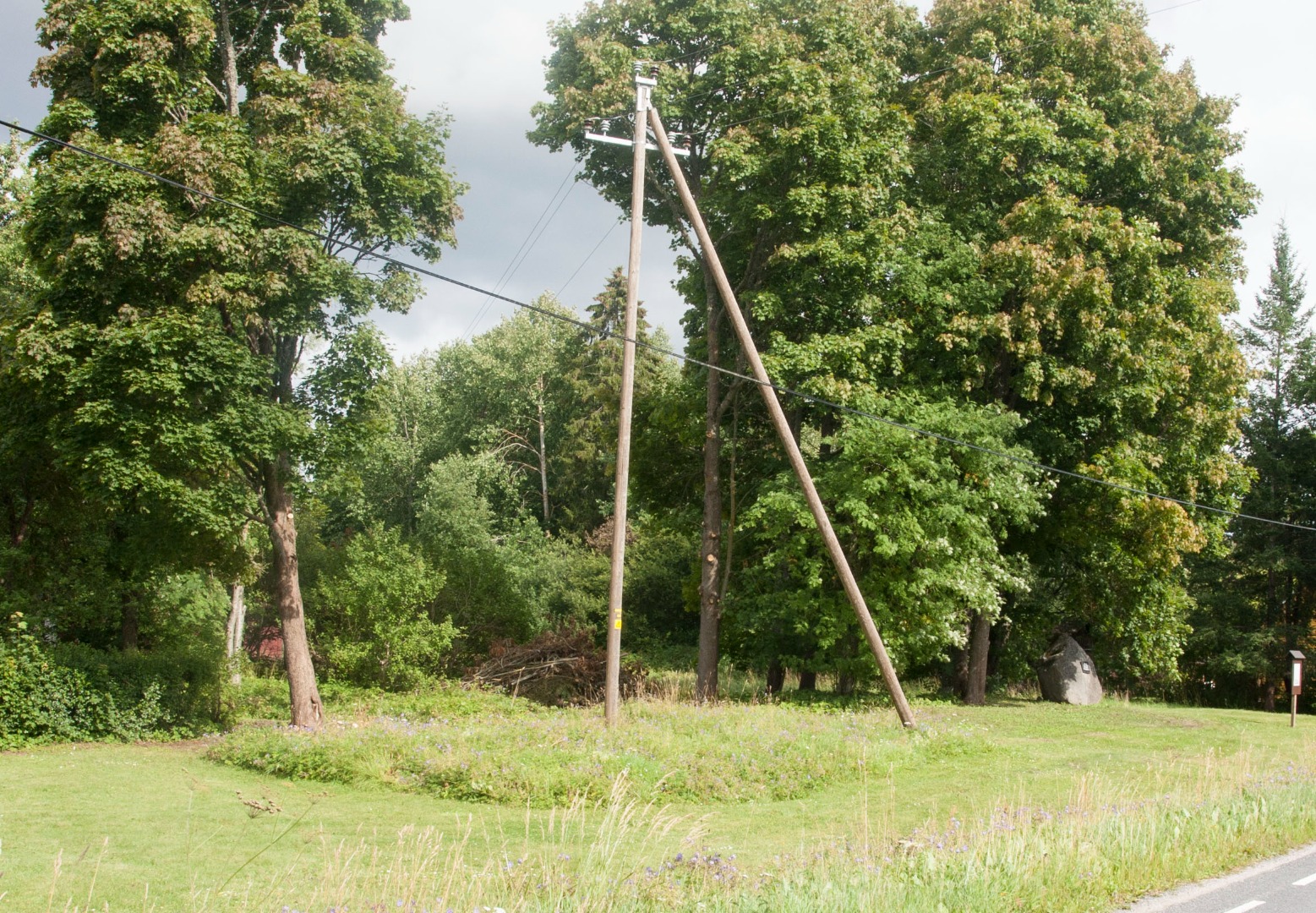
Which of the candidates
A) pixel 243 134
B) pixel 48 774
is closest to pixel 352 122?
pixel 243 134

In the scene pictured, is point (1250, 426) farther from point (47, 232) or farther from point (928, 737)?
point (47, 232)

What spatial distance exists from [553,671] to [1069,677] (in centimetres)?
1293

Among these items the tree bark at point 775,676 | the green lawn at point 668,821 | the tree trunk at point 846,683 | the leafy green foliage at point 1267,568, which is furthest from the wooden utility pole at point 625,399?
the leafy green foliage at point 1267,568

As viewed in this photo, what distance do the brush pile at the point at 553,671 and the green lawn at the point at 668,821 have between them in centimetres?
652

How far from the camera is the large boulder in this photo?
24.8 m

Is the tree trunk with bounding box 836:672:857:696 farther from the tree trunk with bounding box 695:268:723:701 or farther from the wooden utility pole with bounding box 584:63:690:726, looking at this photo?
the wooden utility pole with bounding box 584:63:690:726

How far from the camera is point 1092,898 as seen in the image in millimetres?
6723

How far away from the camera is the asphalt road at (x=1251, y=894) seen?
658 centimetres

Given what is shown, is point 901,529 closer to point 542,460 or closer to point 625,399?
point 625,399

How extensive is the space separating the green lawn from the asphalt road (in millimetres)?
223

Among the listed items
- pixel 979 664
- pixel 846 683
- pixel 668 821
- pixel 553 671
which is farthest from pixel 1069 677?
pixel 668 821

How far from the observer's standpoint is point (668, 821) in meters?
6.33

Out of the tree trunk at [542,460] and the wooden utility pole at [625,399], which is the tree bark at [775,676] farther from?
the tree trunk at [542,460]

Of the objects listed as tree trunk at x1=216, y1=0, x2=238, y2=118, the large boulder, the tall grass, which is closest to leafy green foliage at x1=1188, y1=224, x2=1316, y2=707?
the large boulder
